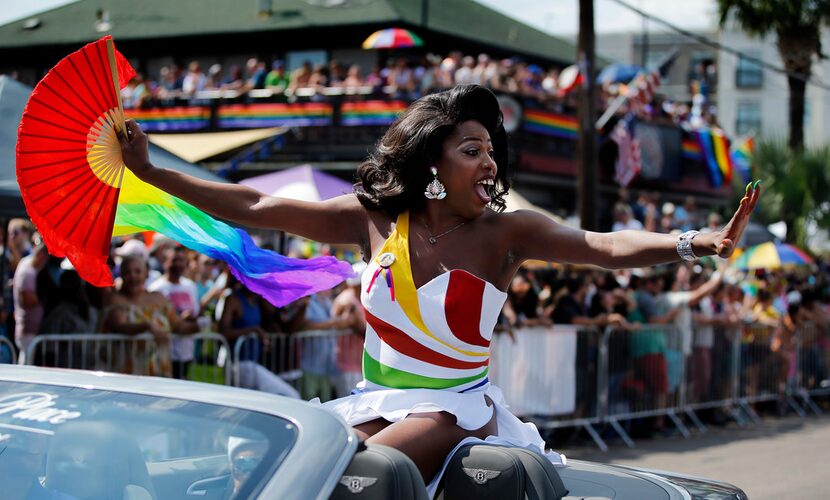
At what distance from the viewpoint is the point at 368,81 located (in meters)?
22.0

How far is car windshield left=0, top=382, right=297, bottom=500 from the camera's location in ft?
8.54

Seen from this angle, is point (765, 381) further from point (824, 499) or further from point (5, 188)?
point (5, 188)

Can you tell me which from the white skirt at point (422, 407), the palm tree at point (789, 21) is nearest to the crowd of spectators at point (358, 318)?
the white skirt at point (422, 407)

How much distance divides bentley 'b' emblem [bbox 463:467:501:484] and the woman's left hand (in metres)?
0.91

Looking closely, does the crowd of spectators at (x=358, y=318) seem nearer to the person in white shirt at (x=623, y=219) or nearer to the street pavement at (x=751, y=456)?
the person in white shirt at (x=623, y=219)

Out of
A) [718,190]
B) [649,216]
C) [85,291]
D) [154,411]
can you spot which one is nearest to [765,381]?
[649,216]

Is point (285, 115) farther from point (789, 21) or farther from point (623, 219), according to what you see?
point (789, 21)

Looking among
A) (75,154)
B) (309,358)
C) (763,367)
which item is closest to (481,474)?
(75,154)

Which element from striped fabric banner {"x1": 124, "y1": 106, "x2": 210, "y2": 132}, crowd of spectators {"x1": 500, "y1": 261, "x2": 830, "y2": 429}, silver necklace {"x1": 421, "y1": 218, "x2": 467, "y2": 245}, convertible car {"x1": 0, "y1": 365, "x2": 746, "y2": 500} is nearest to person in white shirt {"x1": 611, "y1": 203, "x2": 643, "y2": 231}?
crowd of spectators {"x1": 500, "y1": 261, "x2": 830, "y2": 429}

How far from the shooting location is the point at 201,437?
8.81 feet

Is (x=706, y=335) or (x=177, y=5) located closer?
(x=706, y=335)

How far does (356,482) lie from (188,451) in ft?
1.30

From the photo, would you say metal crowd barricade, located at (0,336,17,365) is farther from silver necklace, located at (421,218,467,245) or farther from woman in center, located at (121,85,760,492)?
silver necklace, located at (421,218,467,245)

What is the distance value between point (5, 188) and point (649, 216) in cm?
1319
